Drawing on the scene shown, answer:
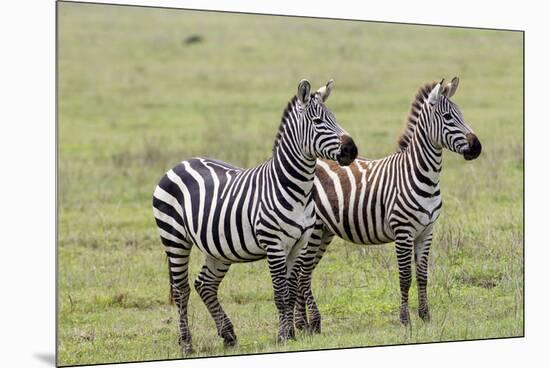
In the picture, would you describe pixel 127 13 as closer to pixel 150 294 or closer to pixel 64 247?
pixel 64 247

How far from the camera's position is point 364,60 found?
19328mm

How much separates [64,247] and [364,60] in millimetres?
8281

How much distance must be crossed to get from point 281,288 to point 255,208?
70 centimetres

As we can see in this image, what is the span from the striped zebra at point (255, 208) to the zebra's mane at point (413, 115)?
4.15 feet

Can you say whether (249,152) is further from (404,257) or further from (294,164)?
(294,164)

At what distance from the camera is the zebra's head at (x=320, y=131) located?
324 inches

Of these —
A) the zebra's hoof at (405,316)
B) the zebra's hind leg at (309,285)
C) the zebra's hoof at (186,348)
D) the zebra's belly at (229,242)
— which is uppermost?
the zebra's belly at (229,242)

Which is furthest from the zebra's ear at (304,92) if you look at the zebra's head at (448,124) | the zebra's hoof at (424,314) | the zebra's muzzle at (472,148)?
the zebra's hoof at (424,314)

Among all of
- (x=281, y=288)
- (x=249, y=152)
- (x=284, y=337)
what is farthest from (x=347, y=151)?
(x=249, y=152)

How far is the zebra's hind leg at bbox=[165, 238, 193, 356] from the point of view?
9.03 metres

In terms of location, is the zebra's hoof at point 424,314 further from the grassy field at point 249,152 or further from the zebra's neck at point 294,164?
the zebra's neck at point 294,164

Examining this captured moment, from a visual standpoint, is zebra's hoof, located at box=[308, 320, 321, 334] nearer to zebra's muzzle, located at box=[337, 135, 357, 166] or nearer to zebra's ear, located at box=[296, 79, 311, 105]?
zebra's muzzle, located at box=[337, 135, 357, 166]

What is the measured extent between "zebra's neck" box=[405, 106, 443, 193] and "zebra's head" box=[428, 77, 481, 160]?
82mm

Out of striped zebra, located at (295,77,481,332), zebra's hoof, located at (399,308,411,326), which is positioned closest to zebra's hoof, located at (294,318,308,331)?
striped zebra, located at (295,77,481,332)
